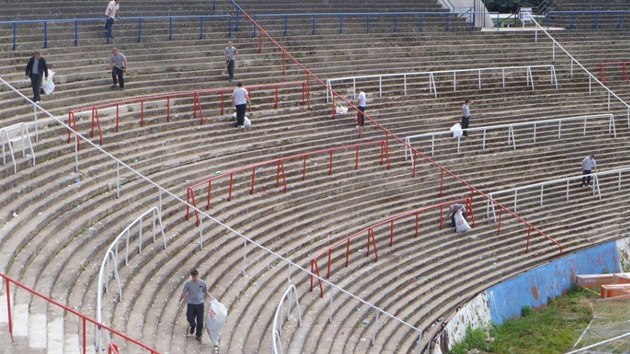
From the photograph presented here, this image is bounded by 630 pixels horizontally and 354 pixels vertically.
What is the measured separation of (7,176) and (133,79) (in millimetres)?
7586

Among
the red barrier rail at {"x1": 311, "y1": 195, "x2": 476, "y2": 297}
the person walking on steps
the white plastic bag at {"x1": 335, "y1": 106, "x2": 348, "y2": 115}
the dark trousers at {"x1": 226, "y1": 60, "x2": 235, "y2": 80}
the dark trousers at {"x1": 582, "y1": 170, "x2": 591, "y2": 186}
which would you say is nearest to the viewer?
the red barrier rail at {"x1": 311, "y1": 195, "x2": 476, "y2": 297}

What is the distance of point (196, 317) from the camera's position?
1842 centimetres

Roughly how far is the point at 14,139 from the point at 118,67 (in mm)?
5106

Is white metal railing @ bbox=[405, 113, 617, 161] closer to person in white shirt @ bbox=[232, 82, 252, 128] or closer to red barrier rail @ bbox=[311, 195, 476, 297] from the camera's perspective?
red barrier rail @ bbox=[311, 195, 476, 297]

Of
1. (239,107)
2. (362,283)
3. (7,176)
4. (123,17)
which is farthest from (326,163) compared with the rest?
(7,176)

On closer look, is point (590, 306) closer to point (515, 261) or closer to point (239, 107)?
point (515, 261)

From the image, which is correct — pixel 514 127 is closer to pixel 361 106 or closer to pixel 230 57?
pixel 361 106

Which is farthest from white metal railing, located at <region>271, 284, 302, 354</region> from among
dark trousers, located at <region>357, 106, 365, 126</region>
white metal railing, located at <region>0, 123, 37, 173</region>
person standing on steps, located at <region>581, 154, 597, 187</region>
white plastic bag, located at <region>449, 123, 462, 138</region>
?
person standing on steps, located at <region>581, 154, 597, 187</region>

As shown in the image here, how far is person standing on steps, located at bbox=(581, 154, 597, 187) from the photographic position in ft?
104

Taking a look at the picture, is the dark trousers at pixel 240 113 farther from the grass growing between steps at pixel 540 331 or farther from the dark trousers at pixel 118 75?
the grass growing between steps at pixel 540 331

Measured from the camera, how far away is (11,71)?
2583 cm

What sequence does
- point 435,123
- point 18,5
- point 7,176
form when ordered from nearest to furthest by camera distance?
point 7,176 < point 18,5 < point 435,123

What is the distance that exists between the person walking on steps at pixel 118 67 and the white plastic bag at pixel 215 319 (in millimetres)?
9865

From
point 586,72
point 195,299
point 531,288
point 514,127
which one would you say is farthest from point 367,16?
point 195,299
